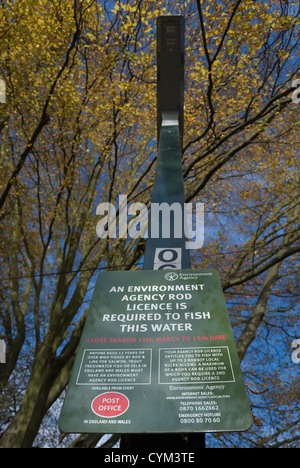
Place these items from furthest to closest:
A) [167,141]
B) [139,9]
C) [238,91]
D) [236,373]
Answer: [238,91], [139,9], [167,141], [236,373]

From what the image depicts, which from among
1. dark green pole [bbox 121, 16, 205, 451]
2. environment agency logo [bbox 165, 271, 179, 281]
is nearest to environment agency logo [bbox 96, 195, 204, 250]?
dark green pole [bbox 121, 16, 205, 451]

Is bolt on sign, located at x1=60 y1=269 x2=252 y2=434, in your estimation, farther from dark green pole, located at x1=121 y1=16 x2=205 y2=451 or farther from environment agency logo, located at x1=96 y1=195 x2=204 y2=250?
environment agency logo, located at x1=96 y1=195 x2=204 y2=250

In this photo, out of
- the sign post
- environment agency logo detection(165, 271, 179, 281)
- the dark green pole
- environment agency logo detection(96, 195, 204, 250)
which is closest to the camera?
the sign post

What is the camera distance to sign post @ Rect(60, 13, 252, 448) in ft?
7.34

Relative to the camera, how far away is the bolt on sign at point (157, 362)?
2.24 m

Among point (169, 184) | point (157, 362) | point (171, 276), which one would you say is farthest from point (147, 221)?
point (157, 362)

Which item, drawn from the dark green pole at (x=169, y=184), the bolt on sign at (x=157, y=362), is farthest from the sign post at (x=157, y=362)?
the dark green pole at (x=169, y=184)

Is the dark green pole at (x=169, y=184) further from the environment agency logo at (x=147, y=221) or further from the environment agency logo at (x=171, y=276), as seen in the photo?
the environment agency logo at (x=171, y=276)

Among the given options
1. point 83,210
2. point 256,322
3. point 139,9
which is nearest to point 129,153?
point 83,210

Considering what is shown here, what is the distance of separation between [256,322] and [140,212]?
3.82 meters
